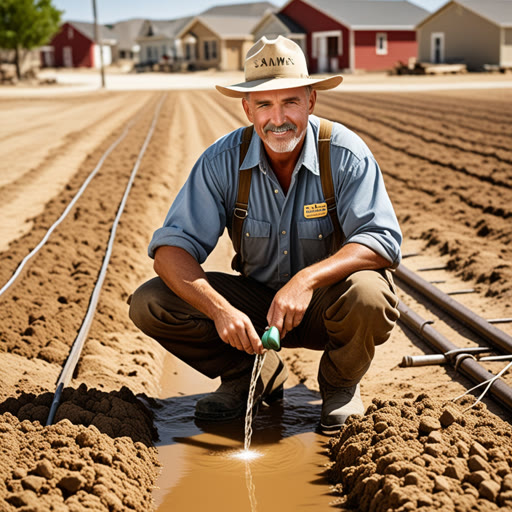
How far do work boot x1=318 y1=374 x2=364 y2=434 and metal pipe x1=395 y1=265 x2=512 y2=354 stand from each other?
3.74 feet

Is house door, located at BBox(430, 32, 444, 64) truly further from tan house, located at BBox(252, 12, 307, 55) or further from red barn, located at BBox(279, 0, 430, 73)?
tan house, located at BBox(252, 12, 307, 55)

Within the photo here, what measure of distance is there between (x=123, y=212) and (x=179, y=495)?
19.2 feet

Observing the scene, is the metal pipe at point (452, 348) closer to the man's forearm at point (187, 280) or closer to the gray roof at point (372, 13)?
the man's forearm at point (187, 280)

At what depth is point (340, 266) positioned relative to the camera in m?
3.49

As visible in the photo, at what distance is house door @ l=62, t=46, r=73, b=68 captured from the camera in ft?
217

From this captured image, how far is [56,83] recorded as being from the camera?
4469 cm

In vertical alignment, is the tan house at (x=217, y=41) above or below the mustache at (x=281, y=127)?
above

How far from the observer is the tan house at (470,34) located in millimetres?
35969

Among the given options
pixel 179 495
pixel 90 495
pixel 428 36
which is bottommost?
pixel 179 495

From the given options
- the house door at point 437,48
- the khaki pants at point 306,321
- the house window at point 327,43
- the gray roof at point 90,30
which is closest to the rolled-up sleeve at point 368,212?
the khaki pants at point 306,321

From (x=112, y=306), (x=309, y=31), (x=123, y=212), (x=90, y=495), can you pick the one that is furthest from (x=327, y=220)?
(x=309, y=31)

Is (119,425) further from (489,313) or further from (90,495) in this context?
(489,313)

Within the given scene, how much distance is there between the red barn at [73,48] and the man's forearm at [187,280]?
64407 mm

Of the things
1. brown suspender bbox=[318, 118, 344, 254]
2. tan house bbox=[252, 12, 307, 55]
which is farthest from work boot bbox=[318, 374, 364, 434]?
tan house bbox=[252, 12, 307, 55]
